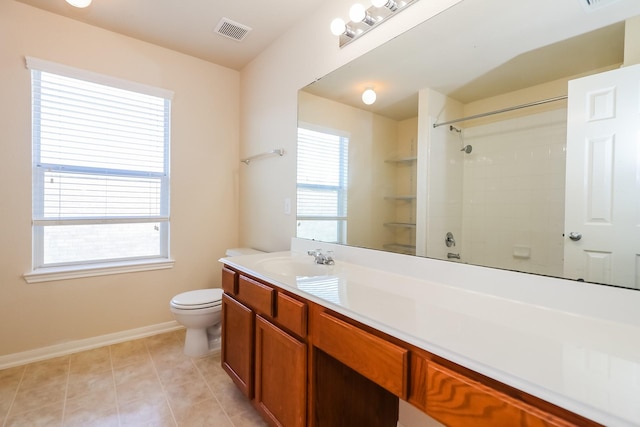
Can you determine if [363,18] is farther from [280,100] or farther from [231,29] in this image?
[231,29]

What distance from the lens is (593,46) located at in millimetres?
950

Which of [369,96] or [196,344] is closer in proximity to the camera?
[369,96]

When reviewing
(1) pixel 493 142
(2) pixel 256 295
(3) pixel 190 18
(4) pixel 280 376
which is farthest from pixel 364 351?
(3) pixel 190 18

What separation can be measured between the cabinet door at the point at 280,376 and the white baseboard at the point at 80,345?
1.60 meters

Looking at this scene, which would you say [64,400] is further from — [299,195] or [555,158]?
[555,158]

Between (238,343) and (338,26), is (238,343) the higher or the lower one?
the lower one

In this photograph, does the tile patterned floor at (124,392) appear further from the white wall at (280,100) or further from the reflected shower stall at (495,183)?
the reflected shower stall at (495,183)

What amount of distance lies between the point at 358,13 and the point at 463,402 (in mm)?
1758

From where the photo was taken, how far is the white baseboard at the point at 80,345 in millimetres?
2094

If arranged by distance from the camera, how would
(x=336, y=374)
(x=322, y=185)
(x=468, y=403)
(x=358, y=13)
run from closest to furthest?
(x=468, y=403)
(x=336, y=374)
(x=358, y=13)
(x=322, y=185)

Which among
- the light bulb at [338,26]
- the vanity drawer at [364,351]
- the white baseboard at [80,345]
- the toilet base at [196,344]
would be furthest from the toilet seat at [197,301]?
the light bulb at [338,26]

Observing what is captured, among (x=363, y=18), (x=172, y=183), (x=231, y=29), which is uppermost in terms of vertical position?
(x=231, y=29)

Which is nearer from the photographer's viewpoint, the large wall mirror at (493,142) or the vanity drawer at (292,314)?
the large wall mirror at (493,142)

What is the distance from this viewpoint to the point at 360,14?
1.58 m
